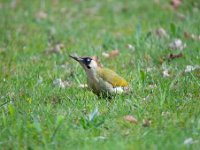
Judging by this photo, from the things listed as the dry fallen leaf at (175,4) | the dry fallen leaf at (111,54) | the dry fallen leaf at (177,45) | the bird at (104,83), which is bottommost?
the dry fallen leaf at (111,54)

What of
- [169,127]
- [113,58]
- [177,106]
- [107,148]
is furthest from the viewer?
[113,58]

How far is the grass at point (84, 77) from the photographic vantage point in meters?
4.55

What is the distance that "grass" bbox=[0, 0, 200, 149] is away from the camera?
4547 millimetres

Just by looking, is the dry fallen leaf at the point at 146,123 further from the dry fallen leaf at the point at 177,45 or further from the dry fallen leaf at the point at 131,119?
the dry fallen leaf at the point at 177,45

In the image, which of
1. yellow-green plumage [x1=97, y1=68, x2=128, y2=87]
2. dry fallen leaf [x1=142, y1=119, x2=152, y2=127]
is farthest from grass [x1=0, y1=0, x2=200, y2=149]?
yellow-green plumage [x1=97, y1=68, x2=128, y2=87]

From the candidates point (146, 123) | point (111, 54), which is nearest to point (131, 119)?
point (146, 123)

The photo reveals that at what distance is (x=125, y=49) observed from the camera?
7.46m

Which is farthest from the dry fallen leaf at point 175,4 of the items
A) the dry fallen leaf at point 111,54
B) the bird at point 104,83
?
the bird at point 104,83

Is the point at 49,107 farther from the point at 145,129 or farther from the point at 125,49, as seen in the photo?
the point at 125,49

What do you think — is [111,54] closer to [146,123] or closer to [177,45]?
[177,45]

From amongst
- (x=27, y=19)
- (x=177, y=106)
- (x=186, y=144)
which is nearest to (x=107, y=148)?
(x=186, y=144)

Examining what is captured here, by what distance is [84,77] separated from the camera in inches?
252

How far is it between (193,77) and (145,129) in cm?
125

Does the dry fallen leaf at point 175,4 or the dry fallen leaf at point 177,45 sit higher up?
the dry fallen leaf at point 177,45
